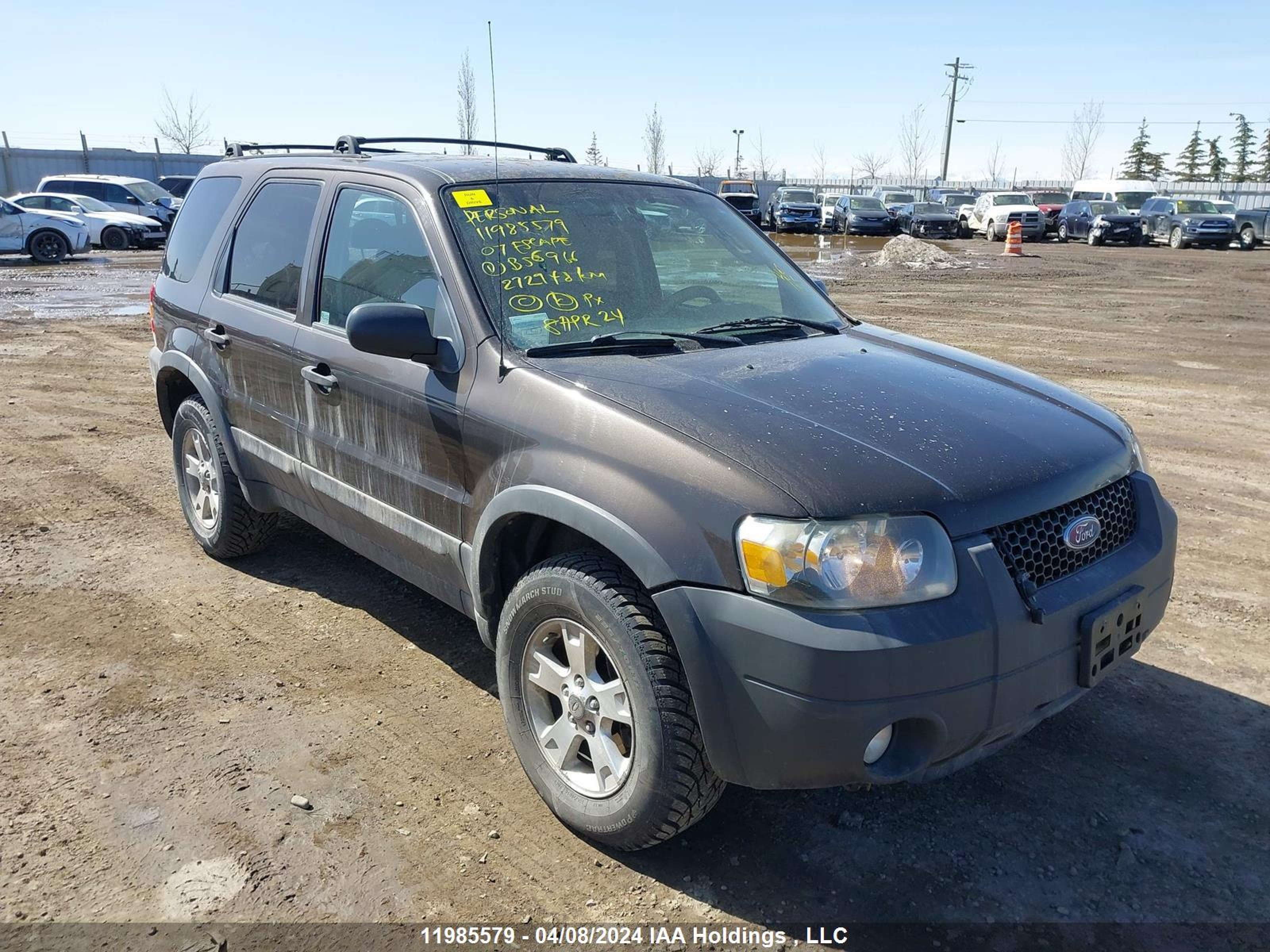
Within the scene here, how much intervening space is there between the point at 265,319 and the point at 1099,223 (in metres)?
33.2

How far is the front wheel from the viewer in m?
2.55

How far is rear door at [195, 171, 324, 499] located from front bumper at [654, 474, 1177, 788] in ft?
7.66

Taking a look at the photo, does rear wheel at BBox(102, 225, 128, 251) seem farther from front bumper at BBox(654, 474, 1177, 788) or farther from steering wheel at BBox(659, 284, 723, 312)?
front bumper at BBox(654, 474, 1177, 788)

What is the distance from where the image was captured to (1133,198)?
34.9 m

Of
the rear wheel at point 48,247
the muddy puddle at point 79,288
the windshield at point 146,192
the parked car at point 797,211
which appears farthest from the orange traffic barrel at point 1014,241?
the windshield at point 146,192

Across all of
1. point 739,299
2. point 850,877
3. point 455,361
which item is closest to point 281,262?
point 455,361

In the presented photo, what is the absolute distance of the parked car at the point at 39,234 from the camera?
22797mm

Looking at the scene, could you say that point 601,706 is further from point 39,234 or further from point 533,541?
point 39,234

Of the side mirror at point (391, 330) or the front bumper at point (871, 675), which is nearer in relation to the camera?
the front bumper at point (871, 675)

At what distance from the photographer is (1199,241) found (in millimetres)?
30469

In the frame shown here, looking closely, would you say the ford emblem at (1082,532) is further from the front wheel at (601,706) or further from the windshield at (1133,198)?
the windshield at (1133,198)

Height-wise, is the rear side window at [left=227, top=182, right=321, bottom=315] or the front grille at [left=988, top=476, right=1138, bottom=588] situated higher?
the rear side window at [left=227, top=182, right=321, bottom=315]

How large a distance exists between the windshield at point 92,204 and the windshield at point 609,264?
90.3 ft

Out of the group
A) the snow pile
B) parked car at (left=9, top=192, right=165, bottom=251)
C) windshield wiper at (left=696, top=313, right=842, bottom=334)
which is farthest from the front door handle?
parked car at (left=9, top=192, right=165, bottom=251)
